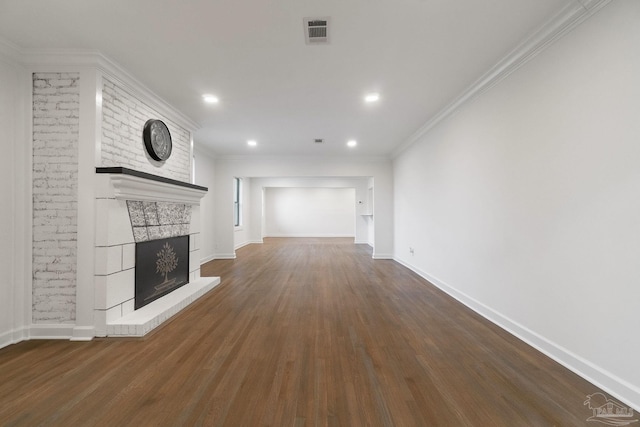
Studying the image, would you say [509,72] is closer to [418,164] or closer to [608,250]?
[608,250]

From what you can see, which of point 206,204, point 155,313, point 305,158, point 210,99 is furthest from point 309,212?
point 155,313

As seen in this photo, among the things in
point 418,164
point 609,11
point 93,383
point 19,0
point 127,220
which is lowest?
point 93,383

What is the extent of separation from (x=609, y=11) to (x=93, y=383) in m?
4.35

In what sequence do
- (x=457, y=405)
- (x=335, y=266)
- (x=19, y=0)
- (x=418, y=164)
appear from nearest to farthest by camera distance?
(x=457, y=405) < (x=19, y=0) < (x=418, y=164) < (x=335, y=266)

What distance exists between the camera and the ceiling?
6.36 ft

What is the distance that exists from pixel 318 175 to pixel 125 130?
443 cm

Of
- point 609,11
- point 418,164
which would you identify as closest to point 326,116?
point 418,164

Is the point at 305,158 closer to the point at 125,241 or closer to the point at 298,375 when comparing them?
the point at 125,241

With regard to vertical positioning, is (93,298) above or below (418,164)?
below

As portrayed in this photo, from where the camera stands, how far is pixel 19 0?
74.1 inches

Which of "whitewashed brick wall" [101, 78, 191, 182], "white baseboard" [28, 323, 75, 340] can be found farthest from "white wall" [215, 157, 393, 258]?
"white baseboard" [28, 323, 75, 340]

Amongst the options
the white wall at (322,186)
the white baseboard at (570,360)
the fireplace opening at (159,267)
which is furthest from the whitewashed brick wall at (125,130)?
the white wall at (322,186)

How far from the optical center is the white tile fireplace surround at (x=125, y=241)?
2.52 meters

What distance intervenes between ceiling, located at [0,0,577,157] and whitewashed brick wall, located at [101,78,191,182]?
292 millimetres
